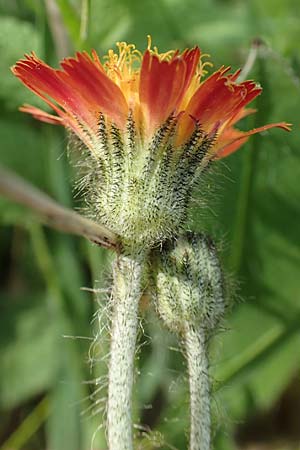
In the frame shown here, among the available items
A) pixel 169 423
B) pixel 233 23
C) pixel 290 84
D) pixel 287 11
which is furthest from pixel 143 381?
pixel 287 11

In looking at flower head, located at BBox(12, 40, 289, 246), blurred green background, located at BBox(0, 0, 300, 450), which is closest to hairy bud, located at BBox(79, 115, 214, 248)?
flower head, located at BBox(12, 40, 289, 246)

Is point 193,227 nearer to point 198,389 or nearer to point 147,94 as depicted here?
point 198,389

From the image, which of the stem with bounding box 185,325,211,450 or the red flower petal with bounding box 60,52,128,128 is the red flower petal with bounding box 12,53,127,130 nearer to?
the red flower petal with bounding box 60,52,128,128

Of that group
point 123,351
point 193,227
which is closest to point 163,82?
point 123,351

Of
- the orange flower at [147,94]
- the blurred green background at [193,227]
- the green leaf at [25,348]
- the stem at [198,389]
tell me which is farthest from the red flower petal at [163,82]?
the green leaf at [25,348]

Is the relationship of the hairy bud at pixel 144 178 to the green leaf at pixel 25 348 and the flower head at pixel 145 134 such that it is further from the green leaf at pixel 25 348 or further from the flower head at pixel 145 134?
the green leaf at pixel 25 348

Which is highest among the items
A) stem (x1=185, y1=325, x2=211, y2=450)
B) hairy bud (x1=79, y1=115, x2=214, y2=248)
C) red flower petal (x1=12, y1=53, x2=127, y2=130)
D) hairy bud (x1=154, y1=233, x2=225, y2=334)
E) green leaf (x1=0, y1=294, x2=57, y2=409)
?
red flower petal (x1=12, y1=53, x2=127, y2=130)
